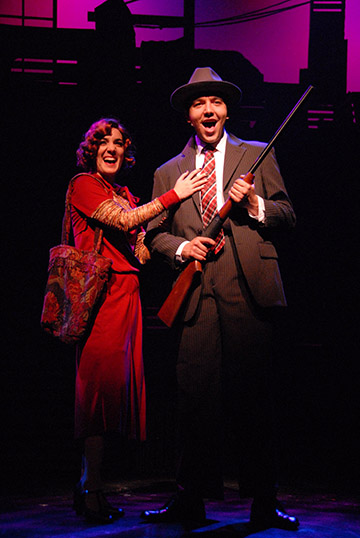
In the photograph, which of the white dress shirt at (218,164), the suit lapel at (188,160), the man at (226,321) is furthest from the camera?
the suit lapel at (188,160)

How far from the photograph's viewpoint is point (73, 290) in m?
2.70

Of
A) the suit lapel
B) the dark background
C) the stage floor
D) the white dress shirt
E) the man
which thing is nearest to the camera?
the stage floor

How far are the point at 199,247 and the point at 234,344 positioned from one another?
1.43 ft

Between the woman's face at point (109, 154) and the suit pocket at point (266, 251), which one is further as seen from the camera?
the woman's face at point (109, 154)

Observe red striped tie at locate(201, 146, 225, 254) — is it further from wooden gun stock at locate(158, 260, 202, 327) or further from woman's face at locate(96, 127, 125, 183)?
woman's face at locate(96, 127, 125, 183)

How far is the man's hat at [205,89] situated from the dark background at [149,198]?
2.64m

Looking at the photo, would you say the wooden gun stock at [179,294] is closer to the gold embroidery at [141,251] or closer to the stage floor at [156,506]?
the gold embroidery at [141,251]

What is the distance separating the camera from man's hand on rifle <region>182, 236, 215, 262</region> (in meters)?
2.48

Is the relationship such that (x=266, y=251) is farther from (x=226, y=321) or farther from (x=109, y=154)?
(x=109, y=154)

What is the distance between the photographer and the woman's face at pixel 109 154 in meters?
2.94

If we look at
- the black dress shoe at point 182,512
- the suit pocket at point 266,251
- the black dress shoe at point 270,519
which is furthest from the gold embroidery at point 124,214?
the black dress shoe at point 270,519

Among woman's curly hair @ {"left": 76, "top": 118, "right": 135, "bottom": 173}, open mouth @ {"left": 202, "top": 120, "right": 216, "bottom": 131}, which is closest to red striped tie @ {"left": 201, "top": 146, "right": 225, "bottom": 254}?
open mouth @ {"left": 202, "top": 120, "right": 216, "bottom": 131}

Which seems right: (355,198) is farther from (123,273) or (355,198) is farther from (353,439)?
(123,273)

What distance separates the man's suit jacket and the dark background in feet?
8.89
